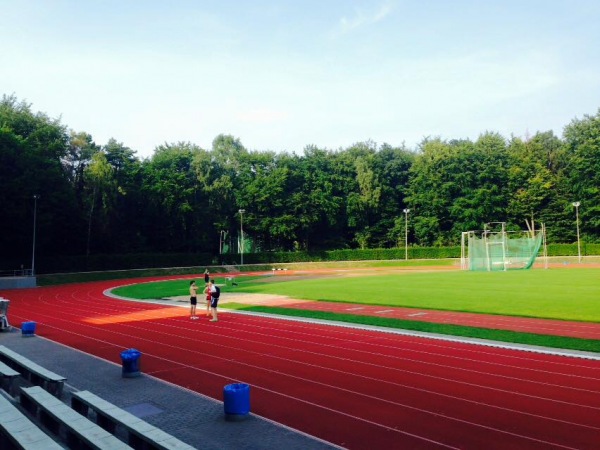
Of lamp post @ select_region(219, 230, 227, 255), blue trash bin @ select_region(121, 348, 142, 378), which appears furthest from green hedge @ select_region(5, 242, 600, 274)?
blue trash bin @ select_region(121, 348, 142, 378)

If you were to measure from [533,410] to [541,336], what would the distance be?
24.2ft

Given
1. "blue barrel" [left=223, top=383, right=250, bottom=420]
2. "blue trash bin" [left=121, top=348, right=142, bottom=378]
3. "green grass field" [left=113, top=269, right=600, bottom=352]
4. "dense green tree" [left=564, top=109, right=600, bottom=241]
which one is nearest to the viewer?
"blue barrel" [left=223, top=383, right=250, bottom=420]

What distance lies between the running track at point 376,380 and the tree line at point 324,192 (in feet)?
149

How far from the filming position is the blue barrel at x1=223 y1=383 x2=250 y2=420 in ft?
27.2

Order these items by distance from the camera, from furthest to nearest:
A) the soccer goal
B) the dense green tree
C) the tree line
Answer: the dense green tree → the tree line → the soccer goal

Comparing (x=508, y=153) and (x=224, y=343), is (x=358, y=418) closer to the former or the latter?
(x=224, y=343)

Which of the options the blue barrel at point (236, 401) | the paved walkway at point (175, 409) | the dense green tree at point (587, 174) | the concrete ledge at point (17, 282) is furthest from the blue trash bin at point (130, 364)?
the dense green tree at point (587, 174)

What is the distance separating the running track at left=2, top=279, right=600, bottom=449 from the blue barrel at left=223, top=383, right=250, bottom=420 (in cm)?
58

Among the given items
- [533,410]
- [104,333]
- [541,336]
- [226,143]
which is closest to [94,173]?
[226,143]

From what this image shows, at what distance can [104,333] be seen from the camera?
58.5 feet

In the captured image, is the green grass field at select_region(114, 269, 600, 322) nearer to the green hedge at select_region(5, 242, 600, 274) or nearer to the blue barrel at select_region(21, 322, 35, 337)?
the blue barrel at select_region(21, 322, 35, 337)

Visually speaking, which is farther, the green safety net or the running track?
the green safety net

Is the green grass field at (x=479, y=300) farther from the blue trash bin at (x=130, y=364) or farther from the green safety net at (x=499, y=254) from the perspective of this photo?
the green safety net at (x=499, y=254)

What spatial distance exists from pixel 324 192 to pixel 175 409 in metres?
69.4
